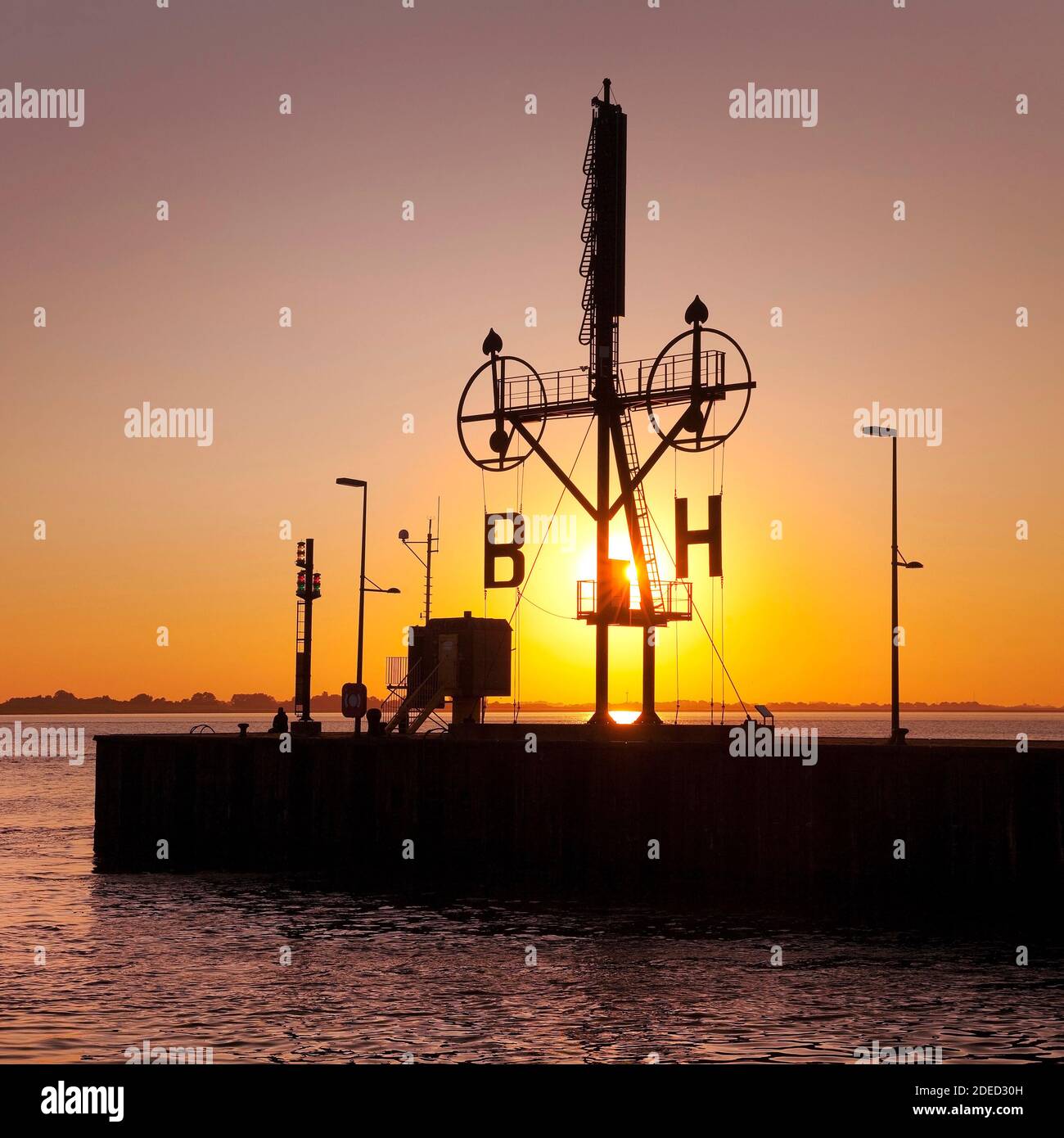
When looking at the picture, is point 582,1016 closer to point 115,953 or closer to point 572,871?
point 115,953

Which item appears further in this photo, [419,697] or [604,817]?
[419,697]

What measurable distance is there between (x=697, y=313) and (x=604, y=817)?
57.5 feet

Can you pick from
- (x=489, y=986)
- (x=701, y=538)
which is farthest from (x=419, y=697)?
(x=489, y=986)

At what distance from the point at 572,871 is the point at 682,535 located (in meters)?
12.2

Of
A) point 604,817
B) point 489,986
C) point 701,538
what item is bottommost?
point 489,986

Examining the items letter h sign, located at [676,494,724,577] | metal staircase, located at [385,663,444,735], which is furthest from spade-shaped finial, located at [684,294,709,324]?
metal staircase, located at [385,663,444,735]

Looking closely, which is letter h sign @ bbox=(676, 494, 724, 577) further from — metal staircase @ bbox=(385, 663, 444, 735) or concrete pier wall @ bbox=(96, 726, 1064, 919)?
metal staircase @ bbox=(385, 663, 444, 735)

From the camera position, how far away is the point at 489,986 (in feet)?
81.3

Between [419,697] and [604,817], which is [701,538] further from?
[419,697]

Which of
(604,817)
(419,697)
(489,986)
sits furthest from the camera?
(419,697)

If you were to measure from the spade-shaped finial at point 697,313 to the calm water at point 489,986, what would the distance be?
20.2 metres

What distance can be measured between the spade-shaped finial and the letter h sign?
6.15m

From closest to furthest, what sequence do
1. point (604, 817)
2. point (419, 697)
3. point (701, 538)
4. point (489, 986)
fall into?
point (489, 986) < point (604, 817) < point (701, 538) < point (419, 697)
